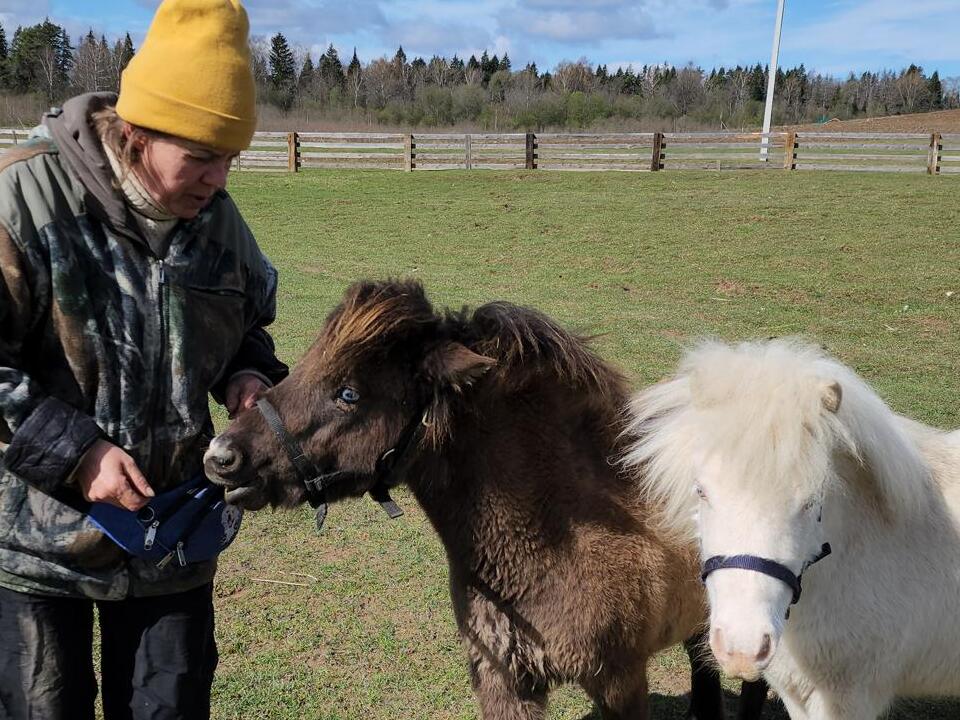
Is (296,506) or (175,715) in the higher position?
(296,506)

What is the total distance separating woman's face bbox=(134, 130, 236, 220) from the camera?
1.98 meters

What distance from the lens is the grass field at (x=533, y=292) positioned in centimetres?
385

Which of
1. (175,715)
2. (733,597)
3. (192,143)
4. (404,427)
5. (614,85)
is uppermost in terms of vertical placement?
(614,85)

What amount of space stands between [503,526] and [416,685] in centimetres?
150

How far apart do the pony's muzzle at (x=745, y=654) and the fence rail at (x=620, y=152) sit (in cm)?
2506

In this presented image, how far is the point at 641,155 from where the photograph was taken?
2792 cm

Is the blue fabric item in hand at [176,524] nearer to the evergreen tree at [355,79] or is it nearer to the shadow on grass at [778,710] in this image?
the shadow on grass at [778,710]

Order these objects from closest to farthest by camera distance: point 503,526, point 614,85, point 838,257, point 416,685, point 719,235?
point 503,526 < point 416,685 < point 838,257 < point 719,235 < point 614,85

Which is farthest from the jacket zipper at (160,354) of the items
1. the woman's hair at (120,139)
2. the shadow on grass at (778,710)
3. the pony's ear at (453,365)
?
the shadow on grass at (778,710)

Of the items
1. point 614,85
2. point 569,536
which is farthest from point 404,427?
point 614,85

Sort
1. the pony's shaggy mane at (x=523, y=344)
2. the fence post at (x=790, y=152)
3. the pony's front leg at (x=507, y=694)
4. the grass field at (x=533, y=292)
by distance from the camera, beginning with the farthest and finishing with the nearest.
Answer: the fence post at (x=790, y=152) → the grass field at (x=533, y=292) → the pony's front leg at (x=507, y=694) → the pony's shaggy mane at (x=523, y=344)

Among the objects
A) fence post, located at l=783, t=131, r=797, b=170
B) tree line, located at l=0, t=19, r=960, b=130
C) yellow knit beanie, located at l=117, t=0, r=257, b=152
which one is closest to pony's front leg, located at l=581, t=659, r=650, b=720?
yellow knit beanie, located at l=117, t=0, r=257, b=152

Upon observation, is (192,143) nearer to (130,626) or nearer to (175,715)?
(130,626)

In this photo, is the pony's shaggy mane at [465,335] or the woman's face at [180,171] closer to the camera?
the woman's face at [180,171]
